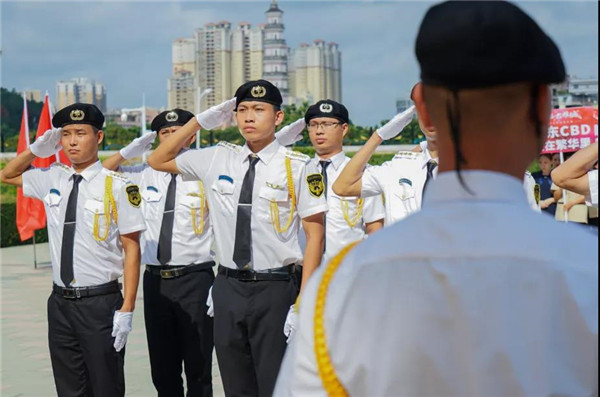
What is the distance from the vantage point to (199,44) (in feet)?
535

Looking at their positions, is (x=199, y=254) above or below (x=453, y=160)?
below

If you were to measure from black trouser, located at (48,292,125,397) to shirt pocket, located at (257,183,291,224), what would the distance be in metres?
1.04

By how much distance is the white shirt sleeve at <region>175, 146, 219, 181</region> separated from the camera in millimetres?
5656

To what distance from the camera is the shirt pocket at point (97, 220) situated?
5637 millimetres

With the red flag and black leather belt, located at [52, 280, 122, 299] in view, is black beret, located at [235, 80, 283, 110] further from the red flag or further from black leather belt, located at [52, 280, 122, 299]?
the red flag

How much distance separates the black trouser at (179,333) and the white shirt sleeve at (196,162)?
122 centimetres

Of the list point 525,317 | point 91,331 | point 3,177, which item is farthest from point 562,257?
point 3,177

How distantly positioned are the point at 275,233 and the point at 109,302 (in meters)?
1.04

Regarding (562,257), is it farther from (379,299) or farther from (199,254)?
(199,254)

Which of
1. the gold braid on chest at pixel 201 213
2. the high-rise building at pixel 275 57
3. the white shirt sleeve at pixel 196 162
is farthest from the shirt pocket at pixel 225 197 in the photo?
the high-rise building at pixel 275 57

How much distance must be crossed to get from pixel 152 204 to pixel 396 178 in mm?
2015

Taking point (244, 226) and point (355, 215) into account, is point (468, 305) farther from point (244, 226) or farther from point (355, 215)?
point (355, 215)

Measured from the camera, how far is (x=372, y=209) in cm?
729

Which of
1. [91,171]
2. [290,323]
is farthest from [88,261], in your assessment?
[290,323]
